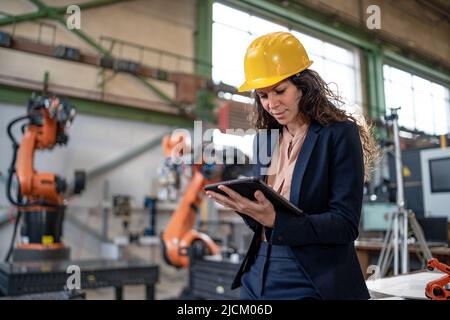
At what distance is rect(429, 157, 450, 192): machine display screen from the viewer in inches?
50.6

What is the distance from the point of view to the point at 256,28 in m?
1.22

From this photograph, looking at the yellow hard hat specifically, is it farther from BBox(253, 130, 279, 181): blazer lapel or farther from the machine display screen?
the machine display screen

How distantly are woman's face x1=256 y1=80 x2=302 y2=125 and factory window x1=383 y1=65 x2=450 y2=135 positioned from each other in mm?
264

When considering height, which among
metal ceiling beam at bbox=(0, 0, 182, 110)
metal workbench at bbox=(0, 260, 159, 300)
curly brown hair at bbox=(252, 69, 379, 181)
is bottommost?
metal workbench at bbox=(0, 260, 159, 300)

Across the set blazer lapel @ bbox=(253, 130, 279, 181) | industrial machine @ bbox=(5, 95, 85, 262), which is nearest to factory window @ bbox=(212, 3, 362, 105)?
blazer lapel @ bbox=(253, 130, 279, 181)

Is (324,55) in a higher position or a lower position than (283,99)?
higher

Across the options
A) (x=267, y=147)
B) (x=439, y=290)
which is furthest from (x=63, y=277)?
(x=439, y=290)

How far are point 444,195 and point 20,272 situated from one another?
2063 mm

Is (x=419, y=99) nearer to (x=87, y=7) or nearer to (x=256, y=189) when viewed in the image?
(x=256, y=189)

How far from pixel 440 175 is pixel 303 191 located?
835mm

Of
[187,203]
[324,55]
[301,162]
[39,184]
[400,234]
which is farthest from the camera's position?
[187,203]

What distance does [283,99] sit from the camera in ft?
2.94
